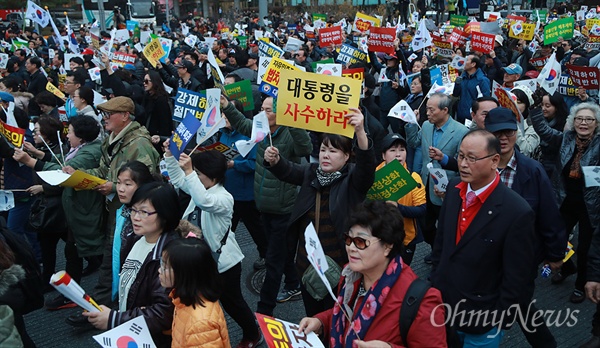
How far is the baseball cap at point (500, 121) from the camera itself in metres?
3.87

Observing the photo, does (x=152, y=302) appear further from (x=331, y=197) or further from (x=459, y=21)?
(x=459, y=21)

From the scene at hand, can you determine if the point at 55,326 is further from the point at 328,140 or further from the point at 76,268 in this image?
the point at 328,140

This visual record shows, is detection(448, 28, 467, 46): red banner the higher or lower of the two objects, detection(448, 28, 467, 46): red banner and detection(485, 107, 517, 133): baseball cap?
the lower

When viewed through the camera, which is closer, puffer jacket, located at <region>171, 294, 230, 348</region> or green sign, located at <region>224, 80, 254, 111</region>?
puffer jacket, located at <region>171, 294, 230, 348</region>

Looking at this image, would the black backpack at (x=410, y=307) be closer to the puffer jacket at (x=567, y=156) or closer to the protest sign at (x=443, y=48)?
the puffer jacket at (x=567, y=156)

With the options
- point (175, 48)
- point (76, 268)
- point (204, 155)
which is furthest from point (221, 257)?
point (175, 48)

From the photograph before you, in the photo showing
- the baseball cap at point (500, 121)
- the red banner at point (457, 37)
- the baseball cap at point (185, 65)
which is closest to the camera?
the baseball cap at point (500, 121)

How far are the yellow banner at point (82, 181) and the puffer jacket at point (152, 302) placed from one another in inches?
63.3

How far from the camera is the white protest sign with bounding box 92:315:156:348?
2.85 m

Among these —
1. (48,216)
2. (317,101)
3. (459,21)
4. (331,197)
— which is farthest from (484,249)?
(459,21)

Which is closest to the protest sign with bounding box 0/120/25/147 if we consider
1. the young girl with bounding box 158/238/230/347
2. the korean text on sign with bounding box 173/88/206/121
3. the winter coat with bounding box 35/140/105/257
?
the winter coat with bounding box 35/140/105/257

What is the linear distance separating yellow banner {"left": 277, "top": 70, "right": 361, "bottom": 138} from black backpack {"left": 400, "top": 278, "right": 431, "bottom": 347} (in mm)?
1408

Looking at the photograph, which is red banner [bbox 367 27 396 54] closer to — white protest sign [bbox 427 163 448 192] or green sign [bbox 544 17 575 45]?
green sign [bbox 544 17 575 45]

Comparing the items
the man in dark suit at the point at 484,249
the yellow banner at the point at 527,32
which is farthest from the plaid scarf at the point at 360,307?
the yellow banner at the point at 527,32
